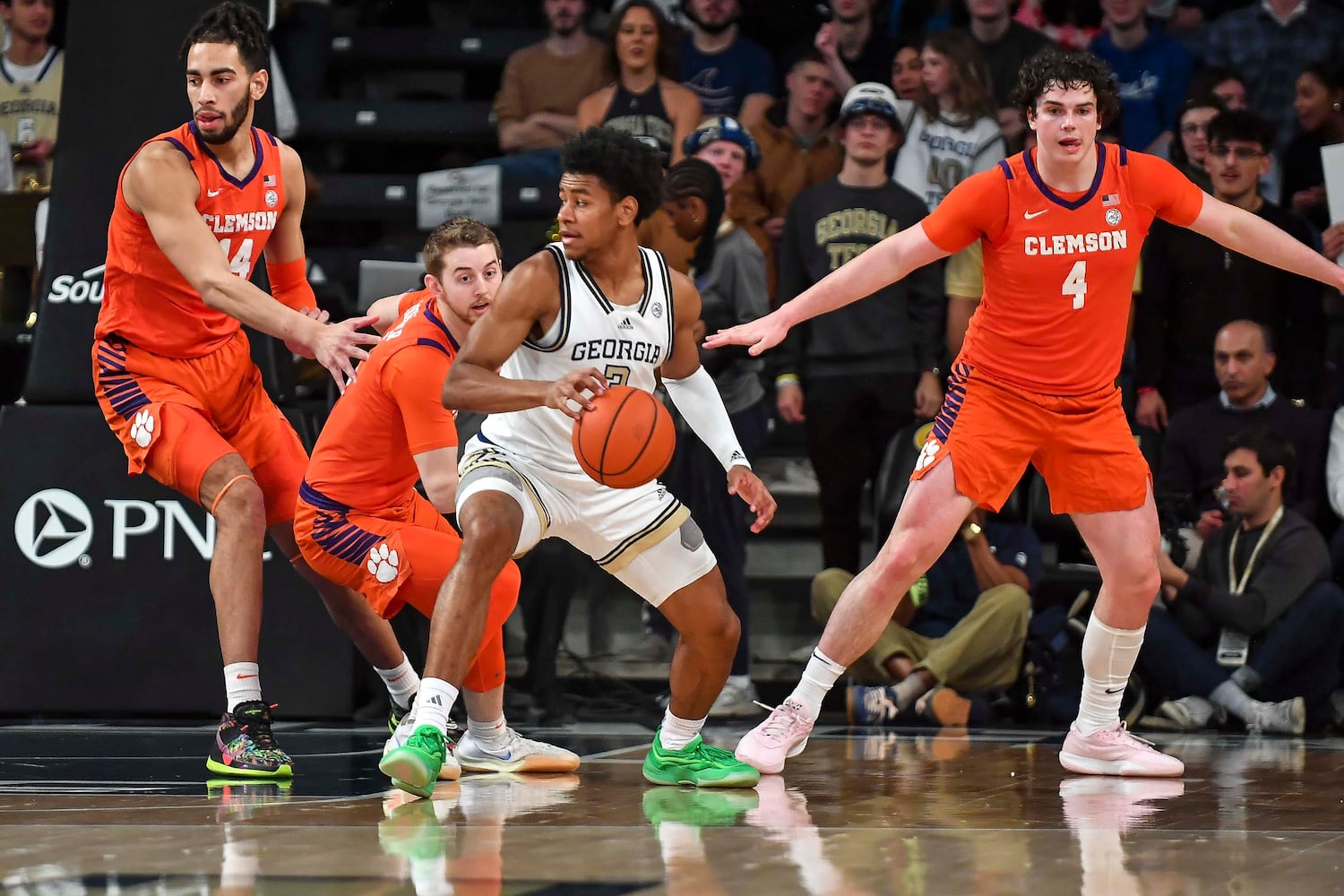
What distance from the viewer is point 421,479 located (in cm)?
557

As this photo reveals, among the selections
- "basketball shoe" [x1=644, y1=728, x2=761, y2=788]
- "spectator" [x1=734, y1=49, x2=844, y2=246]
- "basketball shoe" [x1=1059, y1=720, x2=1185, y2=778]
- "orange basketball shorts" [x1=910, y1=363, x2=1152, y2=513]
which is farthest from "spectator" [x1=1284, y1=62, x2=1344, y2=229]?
"basketball shoe" [x1=644, y1=728, x2=761, y2=788]

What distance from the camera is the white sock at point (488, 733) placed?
18.3 feet

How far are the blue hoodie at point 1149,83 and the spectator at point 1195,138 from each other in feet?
3.31

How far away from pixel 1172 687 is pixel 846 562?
61.0 inches

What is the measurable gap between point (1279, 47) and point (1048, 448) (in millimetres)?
5030

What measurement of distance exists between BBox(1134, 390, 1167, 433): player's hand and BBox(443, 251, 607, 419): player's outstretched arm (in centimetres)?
401

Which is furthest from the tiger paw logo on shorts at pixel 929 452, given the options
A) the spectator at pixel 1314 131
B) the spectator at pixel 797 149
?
the spectator at pixel 1314 131

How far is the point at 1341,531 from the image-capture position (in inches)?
305

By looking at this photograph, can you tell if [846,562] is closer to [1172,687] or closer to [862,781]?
[1172,687]

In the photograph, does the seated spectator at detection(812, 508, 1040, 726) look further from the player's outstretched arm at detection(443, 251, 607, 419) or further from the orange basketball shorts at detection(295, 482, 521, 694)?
the player's outstretched arm at detection(443, 251, 607, 419)

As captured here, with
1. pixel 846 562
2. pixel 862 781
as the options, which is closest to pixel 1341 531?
pixel 846 562

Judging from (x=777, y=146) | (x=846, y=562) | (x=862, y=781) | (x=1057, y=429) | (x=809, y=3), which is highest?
(x=809, y=3)

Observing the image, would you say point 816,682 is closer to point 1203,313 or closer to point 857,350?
point 857,350

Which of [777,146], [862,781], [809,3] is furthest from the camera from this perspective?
[809,3]
